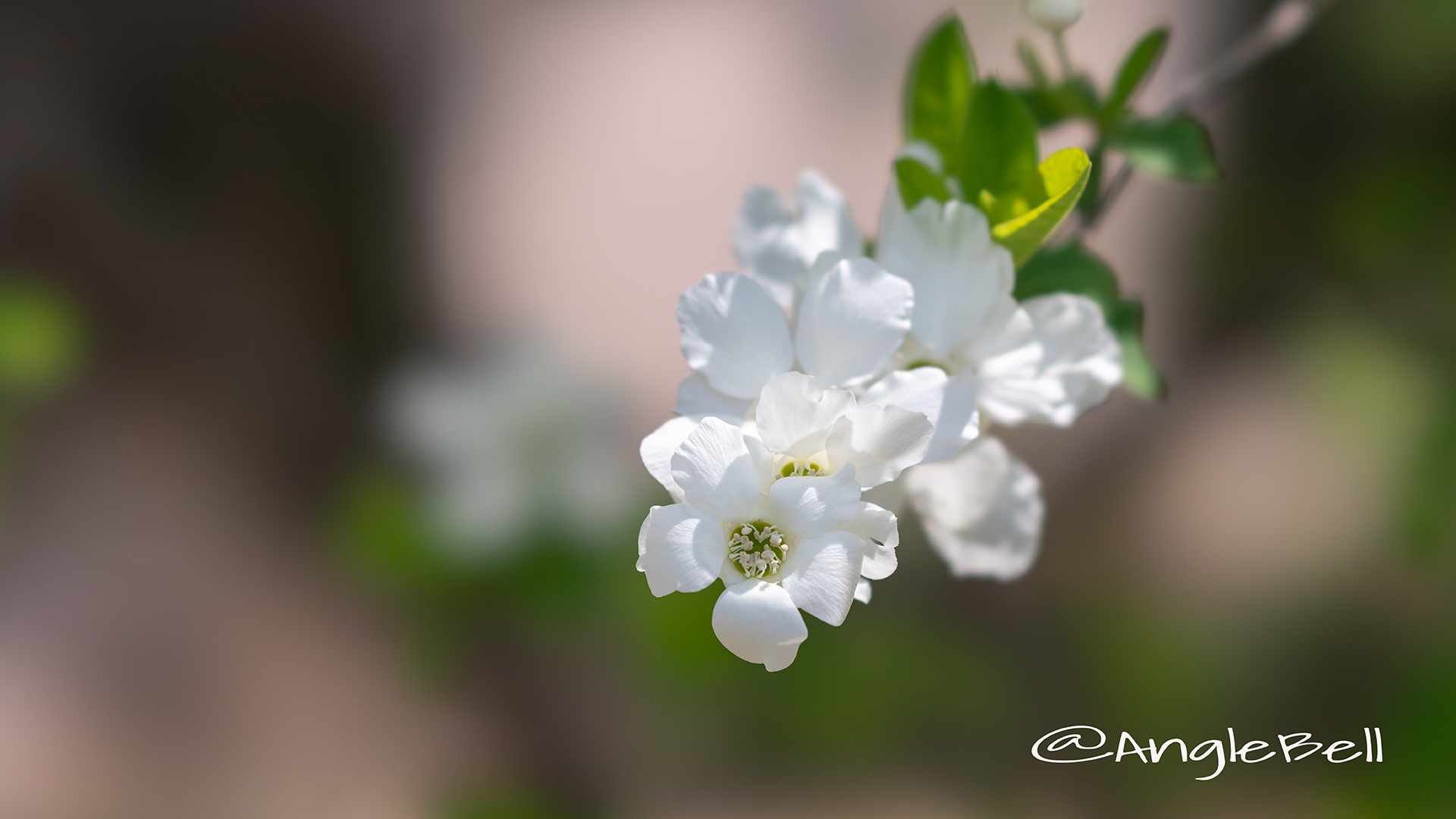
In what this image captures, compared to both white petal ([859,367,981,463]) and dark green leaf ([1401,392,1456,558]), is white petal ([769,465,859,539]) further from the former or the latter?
dark green leaf ([1401,392,1456,558])

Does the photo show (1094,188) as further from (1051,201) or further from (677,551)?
(677,551)

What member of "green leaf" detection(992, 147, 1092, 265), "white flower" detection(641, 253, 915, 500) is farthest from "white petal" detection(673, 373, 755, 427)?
"green leaf" detection(992, 147, 1092, 265)

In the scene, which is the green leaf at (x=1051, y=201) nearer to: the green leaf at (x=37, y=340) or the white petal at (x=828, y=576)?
the white petal at (x=828, y=576)

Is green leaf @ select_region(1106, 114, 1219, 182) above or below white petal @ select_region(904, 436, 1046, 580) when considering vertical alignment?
above

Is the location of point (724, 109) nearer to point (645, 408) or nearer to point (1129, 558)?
point (645, 408)

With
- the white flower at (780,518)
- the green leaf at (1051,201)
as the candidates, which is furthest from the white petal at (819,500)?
the green leaf at (1051,201)
